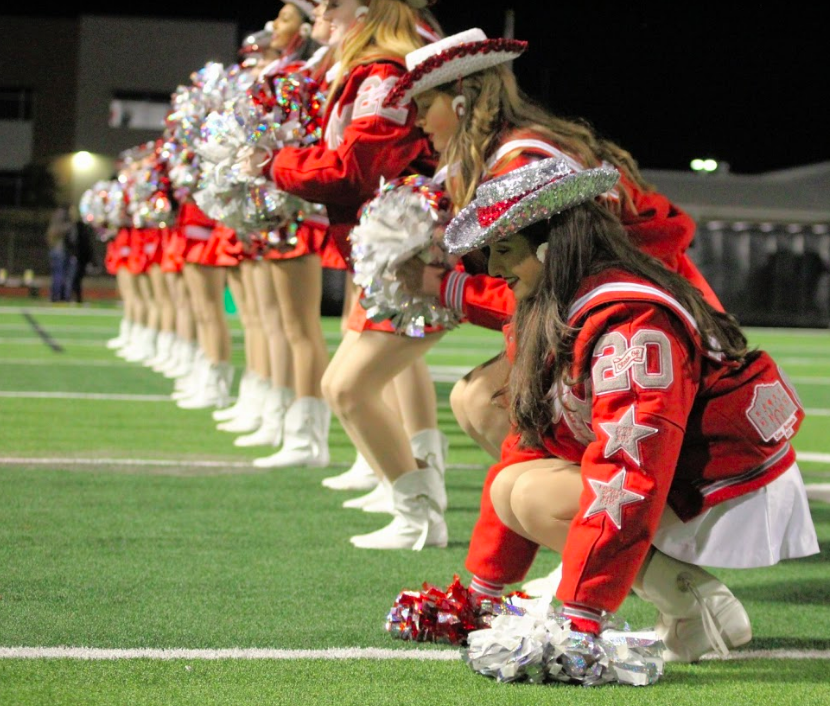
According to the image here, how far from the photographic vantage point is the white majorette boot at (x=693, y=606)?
2693 millimetres

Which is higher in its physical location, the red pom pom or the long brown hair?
the long brown hair

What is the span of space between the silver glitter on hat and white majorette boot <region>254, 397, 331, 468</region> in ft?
9.87

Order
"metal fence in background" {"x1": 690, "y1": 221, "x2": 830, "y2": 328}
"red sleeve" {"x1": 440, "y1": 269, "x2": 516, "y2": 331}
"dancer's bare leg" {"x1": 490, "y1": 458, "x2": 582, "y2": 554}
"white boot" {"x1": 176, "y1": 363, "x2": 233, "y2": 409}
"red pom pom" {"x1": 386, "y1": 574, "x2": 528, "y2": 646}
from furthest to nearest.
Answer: "metal fence in background" {"x1": 690, "y1": 221, "x2": 830, "y2": 328}, "white boot" {"x1": 176, "y1": 363, "x2": 233, "y2": 409}, "red sleeve" {"x1": 440, "y1": 269, "x2": 516, "y2": 331}, "red pom pom" {"x1": 386, "y1": 574, "x2": 528, "y2": 646}, "dancer's bare leg" {"x1": 490, "y1": 458, "x2": 582, "y2": 554}

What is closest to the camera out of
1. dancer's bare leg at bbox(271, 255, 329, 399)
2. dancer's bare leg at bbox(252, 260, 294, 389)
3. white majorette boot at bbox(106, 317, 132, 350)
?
dancer's bare leg at bbox(271, 255, 329, 399)

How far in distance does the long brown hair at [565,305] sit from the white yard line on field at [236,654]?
0.55 m

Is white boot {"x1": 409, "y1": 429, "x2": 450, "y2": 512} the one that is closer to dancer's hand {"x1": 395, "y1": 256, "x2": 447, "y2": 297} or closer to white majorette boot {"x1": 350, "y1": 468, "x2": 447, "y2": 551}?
white majorette boot {"x1": 350, "y1": 468, "x2": 447, "y2": 551}

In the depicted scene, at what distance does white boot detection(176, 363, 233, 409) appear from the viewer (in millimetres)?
8031

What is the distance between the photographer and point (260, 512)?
14.9 ft

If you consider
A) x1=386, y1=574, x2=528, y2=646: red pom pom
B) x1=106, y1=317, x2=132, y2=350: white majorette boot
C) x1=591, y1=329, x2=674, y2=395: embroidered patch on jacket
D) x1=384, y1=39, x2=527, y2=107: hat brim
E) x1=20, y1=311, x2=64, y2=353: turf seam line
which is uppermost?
x1=384, y1=39, x2=527, y2=107: hat brim

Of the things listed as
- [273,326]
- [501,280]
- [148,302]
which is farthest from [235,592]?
[148,302]

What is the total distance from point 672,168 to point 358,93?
86.6ft

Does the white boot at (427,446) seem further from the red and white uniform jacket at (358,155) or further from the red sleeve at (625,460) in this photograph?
the red sleeve at (625,460)

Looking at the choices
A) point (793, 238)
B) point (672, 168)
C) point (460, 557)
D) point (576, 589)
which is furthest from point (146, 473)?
point (672, 168)

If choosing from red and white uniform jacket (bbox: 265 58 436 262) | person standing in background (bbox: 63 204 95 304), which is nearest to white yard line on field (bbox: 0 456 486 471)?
red and white uniform jacket (bbox: 265 58 436 262)
